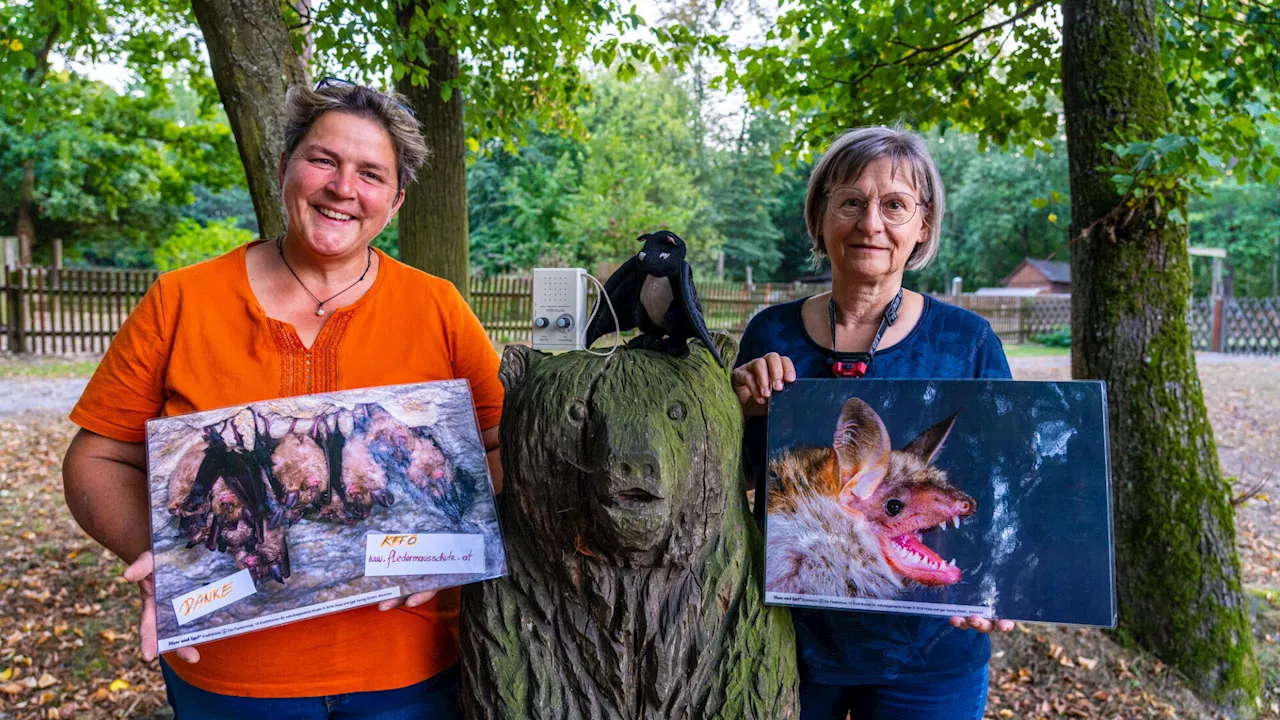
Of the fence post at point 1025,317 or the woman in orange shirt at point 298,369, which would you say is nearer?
the woman in orange shirt at point 298,369

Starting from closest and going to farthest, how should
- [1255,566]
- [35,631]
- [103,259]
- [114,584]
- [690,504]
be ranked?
[690,504] < [35,631] < [114,584] < [1255,566] < [103,259]

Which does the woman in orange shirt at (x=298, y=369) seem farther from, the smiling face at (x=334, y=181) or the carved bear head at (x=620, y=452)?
the carved bear head at (x=620, y=452)

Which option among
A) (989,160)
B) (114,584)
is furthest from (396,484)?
(989,160)

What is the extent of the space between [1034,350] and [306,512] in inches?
871

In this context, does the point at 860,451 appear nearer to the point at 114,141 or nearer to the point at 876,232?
the point at 876,232

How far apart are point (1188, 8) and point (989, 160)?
35645 millimetres

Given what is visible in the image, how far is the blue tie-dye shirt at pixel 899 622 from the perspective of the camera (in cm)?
190

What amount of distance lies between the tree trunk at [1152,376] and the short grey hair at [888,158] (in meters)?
2.19

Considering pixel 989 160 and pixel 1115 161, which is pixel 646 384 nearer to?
pixel 1115 161

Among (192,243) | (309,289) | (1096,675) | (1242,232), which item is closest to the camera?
(309,289)

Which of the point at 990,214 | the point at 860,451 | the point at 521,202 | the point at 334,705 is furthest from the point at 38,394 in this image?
the point at 990,214

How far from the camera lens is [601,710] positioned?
1485mm

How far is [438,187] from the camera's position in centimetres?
473

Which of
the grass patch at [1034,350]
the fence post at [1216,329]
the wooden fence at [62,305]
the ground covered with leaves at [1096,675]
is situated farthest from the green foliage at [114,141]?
the fence post at [1216,329]
